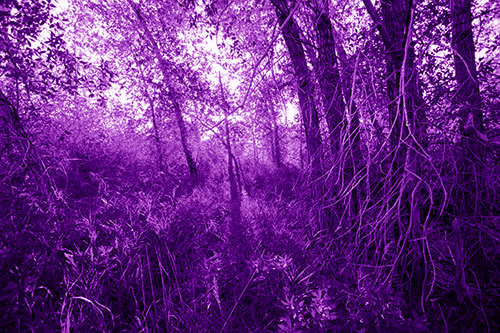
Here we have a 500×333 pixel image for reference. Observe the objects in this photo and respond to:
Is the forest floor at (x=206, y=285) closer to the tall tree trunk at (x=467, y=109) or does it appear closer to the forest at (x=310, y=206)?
the forest at (x=310, y=206)

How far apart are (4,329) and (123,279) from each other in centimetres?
88

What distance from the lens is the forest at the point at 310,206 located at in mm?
1172

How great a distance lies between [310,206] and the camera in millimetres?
1778

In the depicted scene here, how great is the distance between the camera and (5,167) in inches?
70.6

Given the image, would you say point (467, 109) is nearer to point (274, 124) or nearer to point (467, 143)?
point (467, 143)

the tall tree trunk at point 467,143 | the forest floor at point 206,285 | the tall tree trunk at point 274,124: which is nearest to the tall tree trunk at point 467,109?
the tall tree trunk at point 467,143

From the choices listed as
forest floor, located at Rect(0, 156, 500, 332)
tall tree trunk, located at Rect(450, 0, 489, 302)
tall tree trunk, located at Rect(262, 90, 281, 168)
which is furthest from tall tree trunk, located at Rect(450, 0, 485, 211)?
tall tree trunk, located at Rect(262, 90, 281, 168)

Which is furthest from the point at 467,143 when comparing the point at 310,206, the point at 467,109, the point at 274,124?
the point at 274,124

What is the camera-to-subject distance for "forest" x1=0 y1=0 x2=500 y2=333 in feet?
3.84

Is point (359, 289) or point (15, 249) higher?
point (15, 249)

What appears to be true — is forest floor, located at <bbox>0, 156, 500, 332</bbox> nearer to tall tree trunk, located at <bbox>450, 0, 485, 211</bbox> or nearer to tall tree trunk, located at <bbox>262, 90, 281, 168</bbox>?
tall tree trunk, located at <bbox>450, 0, 485, 211</bbox>

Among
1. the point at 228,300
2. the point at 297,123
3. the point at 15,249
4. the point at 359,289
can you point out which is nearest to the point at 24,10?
the point at 15,249

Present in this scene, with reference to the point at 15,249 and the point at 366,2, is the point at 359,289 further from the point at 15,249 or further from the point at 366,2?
the point at 15,249

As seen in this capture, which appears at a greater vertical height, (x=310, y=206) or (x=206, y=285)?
(x=310, y=206)
